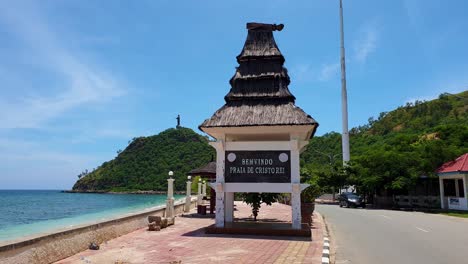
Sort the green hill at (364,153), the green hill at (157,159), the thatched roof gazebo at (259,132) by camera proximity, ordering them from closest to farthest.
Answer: the thatched roof gazebo at (259,132)
the green hill at (364,153)
the green hill at (157,159)

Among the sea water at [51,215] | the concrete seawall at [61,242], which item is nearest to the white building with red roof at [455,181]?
the sea water at [51,215]

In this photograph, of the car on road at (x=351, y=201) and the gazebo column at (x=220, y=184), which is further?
the car on road at (x=351, y=201)

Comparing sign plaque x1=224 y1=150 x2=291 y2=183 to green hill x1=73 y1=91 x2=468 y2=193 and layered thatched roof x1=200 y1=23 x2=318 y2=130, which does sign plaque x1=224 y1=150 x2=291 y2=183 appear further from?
green hill x1=73 y1=91 x2=468 y2=193

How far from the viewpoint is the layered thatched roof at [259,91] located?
1284 cm

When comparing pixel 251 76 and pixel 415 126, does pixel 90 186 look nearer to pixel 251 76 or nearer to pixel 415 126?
pixel 415 126

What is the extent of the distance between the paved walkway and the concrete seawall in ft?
0.80

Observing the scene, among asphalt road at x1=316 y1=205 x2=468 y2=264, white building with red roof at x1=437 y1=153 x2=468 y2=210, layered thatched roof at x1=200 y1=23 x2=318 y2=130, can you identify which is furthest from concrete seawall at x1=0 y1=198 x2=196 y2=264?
white building with red roof at x1=437 y1=153 x2=468 y2=210

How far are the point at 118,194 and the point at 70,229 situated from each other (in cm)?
9464

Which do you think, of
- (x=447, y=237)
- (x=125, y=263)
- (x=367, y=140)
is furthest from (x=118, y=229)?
(x=367, y=140)

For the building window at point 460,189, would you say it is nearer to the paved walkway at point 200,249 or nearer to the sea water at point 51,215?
the paved walkway at point 200,249

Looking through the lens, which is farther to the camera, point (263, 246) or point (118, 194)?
point (118, 194)

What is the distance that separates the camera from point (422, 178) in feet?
101

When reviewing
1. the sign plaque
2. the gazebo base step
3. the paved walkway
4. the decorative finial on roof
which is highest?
the decorative finial on roof

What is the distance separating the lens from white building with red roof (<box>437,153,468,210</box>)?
25.4m
